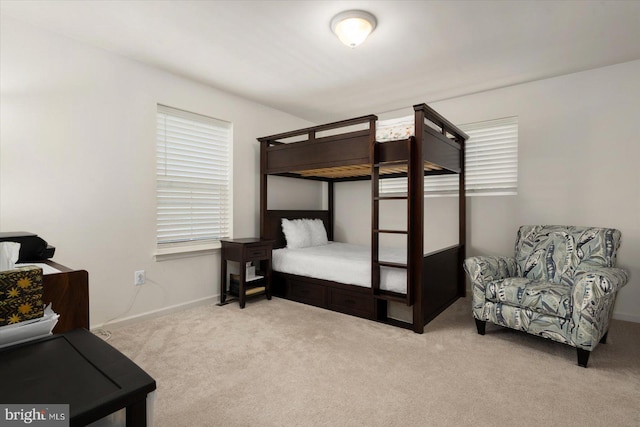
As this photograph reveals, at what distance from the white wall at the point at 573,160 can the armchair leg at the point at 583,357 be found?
56.7 inches

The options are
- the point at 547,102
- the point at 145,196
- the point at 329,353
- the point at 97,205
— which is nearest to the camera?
the point at 329,353

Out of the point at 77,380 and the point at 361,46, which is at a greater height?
the point at 361,46

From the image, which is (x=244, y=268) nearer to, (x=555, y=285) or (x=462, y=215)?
(x=462, y=215)

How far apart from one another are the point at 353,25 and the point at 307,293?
8.34 ft

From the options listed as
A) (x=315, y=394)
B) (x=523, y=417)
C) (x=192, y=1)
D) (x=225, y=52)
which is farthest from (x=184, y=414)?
(x=225, y=52)

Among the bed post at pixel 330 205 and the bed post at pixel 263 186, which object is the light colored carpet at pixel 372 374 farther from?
the bed post at pixel 330 205

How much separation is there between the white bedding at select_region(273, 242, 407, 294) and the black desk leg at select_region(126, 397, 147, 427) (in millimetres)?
2409

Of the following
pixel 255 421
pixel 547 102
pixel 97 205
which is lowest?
pixel 255 421

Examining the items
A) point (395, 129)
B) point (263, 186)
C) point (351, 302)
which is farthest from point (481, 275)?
point (263, 186)

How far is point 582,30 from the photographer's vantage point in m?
2.43

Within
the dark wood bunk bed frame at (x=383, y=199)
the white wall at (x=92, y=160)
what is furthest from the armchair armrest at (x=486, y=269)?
the white wall at (x=92, y=160)

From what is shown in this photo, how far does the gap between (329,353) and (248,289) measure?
1.49 metres

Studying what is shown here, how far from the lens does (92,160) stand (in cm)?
267

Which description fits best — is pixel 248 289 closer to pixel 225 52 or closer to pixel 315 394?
pixel 315 394
